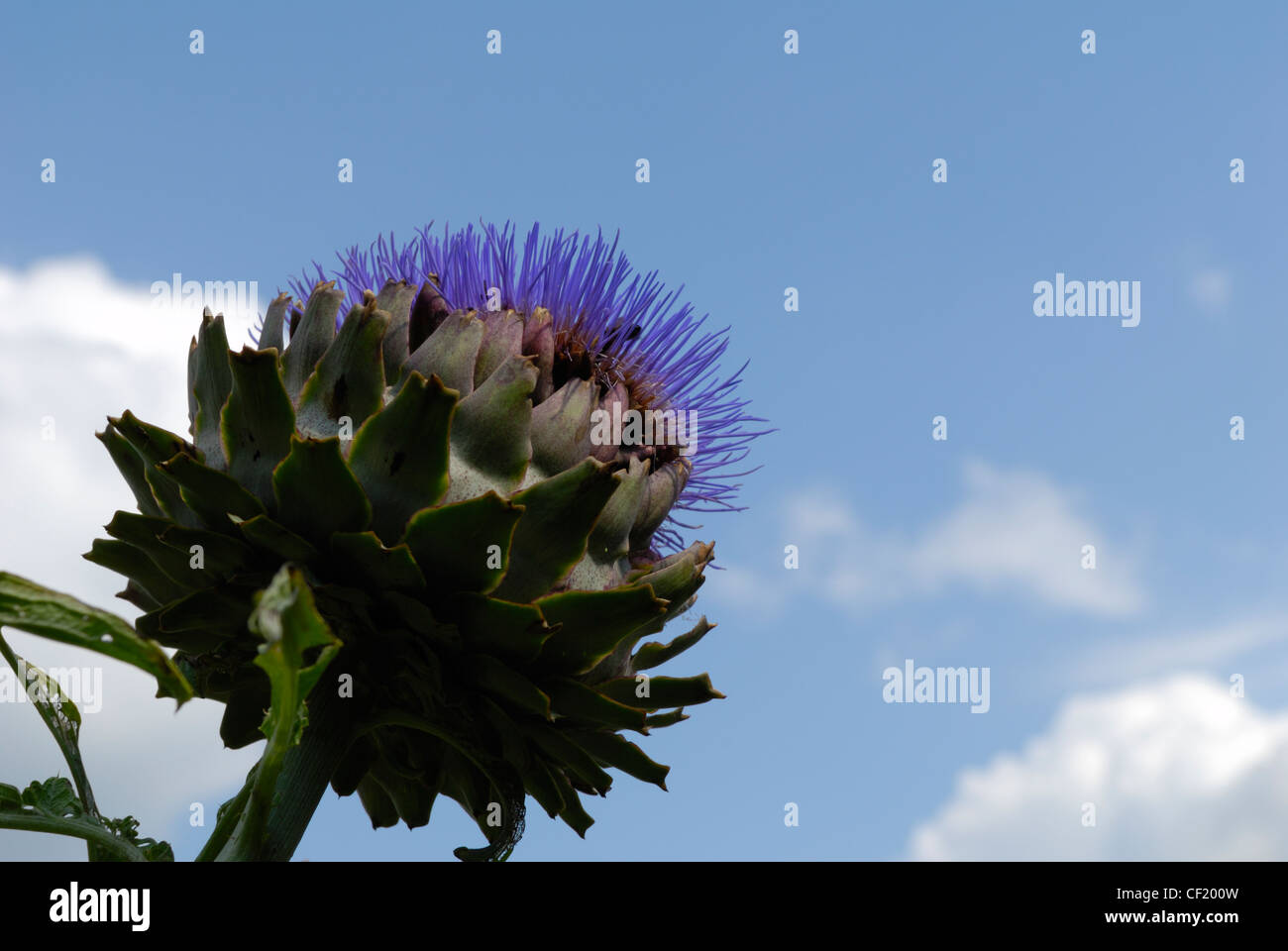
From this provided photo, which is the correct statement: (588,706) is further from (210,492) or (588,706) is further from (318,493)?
(210,492)

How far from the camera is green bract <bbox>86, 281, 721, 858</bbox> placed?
1.98 m

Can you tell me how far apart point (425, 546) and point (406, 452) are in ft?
0.56

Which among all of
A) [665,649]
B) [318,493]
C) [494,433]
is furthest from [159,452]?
[665,649]

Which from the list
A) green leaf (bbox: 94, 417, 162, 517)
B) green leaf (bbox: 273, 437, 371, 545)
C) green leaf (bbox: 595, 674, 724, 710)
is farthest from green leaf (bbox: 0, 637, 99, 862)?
green leaf (bbox: 595, 674, 724, 710)

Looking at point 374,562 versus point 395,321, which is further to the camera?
point 395,321

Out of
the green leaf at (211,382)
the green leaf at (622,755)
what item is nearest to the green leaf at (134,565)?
the green leaf at (211,382)

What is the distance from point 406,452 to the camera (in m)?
1.98

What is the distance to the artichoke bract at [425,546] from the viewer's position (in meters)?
1.98

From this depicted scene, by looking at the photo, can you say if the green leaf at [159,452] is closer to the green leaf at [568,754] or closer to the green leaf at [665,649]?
the green leaf at [568,754]

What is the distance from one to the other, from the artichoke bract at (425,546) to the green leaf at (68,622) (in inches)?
24.8

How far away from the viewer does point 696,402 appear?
9.46 feet
